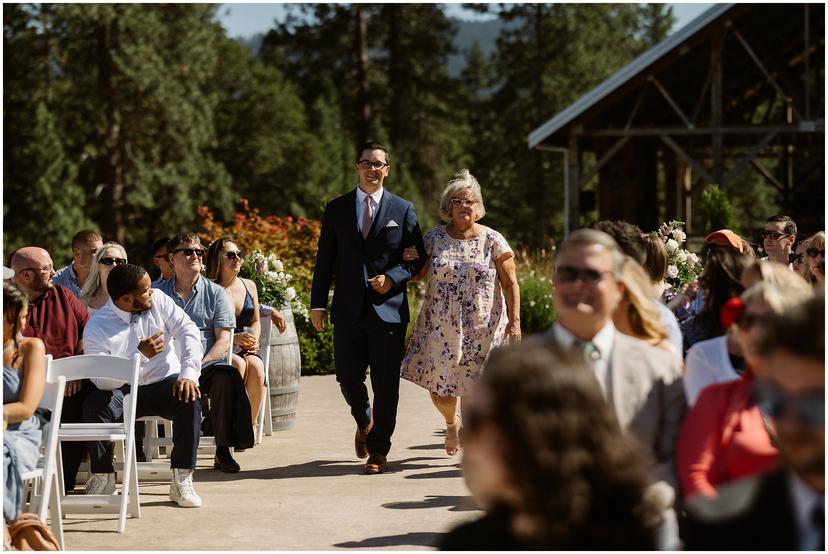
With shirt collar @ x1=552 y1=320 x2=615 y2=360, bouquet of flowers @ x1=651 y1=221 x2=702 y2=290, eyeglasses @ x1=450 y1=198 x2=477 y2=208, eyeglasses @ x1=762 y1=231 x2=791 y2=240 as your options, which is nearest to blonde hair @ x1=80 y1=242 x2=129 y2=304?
eyeglasses @ x1=450 y1=198 x2=477 y2=208

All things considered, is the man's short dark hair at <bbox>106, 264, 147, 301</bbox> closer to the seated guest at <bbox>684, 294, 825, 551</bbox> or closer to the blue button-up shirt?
the blue button-up shirt

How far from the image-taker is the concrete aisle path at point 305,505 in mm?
5779

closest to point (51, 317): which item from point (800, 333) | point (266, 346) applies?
point (266, 346)

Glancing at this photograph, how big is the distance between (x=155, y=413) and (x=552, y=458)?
15.5 feet

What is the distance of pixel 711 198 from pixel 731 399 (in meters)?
15.2

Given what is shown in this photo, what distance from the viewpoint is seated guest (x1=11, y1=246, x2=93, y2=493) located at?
6855 millimetres

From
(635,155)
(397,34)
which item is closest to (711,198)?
(635,155)

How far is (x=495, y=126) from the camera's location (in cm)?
4362

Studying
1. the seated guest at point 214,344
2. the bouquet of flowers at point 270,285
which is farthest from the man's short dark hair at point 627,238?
the bouquet of flowers at point 270,285

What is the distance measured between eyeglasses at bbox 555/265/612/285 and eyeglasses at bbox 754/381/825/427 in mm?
1281

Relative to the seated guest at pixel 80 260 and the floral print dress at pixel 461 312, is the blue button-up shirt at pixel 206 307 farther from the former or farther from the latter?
the floral print dress at pixel 461 312

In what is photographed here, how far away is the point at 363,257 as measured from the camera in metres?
7.70

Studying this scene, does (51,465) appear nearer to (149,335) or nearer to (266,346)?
(149,335)

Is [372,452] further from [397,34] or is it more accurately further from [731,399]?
[397,34]
